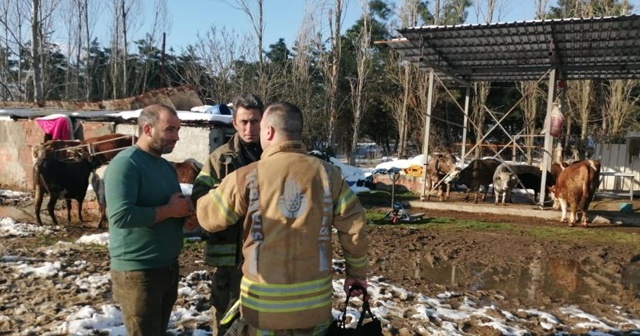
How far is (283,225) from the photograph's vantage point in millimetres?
2338

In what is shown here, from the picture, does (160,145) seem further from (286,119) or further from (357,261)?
(357,261)

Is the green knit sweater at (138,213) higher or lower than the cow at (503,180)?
higher

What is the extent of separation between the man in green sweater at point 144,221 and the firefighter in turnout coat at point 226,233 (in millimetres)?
222

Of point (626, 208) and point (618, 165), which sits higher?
point (618, 165)

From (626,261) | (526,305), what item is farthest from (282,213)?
(626,261)

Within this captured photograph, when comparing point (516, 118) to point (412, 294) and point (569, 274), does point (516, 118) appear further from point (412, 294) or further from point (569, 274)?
point (412, 294)

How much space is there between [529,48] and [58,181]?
10.3 metres

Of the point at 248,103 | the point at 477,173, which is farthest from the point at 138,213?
the point at 477,173

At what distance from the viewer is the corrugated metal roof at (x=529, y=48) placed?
1037 centimetres

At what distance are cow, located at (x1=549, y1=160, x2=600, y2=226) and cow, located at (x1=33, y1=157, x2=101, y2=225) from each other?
9.21m

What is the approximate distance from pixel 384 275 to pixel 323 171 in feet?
14.4

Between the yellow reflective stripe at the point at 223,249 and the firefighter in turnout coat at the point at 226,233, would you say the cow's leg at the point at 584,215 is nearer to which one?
the firefighter in turnout coat at the point at 226,233

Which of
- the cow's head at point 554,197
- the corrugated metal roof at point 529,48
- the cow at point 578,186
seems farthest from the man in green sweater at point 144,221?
the cow's head at point 554,197

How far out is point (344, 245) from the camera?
2.54 metres
